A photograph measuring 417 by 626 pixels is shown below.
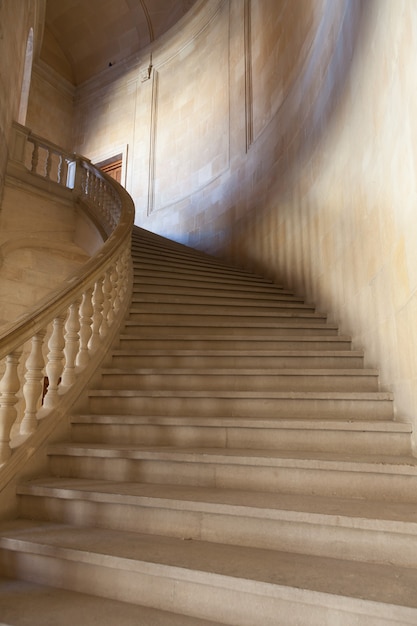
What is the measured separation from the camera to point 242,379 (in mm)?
3146

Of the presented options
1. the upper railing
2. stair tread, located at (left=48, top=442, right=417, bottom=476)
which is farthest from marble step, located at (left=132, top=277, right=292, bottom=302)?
stair tread, located at (left=48, top=442, right=417, bottom=476)

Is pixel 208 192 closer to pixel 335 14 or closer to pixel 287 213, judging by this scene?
pixel 287 213

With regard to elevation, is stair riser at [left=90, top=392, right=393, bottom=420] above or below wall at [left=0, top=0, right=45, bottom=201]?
below

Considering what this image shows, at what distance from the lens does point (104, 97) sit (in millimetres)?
11227

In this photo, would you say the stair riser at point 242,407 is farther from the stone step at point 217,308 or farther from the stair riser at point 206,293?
the stair riser at point 206,293

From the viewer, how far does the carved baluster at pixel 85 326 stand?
10.1ft

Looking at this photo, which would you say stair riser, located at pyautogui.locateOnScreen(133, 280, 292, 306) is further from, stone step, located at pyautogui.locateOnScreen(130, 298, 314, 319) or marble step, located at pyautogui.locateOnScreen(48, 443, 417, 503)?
marble step, located at pyautogui.locateOnScreen(48, 443, 417, 503)

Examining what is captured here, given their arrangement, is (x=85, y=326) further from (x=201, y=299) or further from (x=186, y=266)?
(x=186, y=266)

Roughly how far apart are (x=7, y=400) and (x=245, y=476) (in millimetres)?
1251

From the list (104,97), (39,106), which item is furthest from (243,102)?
(39,106)

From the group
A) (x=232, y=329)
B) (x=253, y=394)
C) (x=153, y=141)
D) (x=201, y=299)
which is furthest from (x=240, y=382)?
(x=153, y=141)

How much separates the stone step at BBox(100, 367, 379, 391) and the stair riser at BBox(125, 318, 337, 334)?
2.81ft

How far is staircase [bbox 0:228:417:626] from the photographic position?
1507 millimetres

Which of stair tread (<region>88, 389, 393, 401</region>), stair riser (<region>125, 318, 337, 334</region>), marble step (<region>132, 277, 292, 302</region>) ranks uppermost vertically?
marble step (<region>132, 277, 292, 302</region>)
